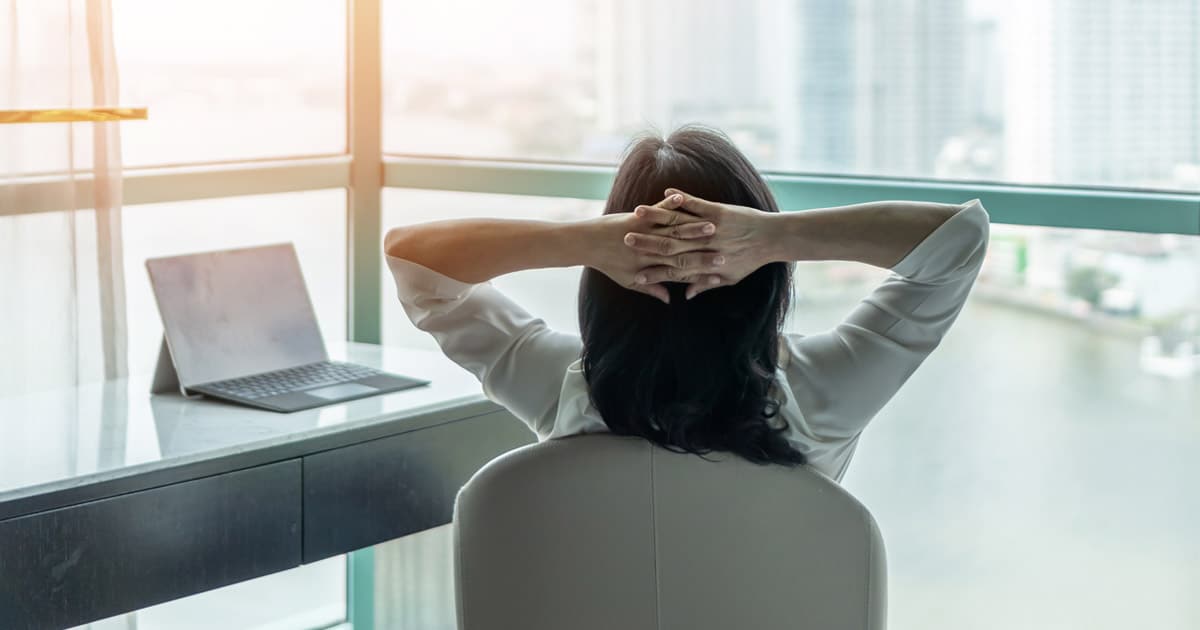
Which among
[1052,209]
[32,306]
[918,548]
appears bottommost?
[918,548]

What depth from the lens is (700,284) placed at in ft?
4.25

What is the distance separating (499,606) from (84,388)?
4.35 ft

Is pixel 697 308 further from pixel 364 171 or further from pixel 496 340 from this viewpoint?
pixel 364 171

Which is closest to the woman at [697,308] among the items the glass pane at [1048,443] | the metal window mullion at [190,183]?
the glass pane at [1048,443]

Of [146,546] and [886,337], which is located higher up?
[886,337]

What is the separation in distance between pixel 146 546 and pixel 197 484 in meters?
0.11

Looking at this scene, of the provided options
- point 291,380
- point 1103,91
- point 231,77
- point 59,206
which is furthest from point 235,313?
point 1103,91

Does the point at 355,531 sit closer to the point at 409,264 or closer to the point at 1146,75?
the point at 409,264

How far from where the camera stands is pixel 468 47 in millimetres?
2928

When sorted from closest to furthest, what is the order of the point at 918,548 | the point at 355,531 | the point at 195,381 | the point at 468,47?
the point at 355,531 → the point at 195,381 → the point at 918,548 → the point at 468,47

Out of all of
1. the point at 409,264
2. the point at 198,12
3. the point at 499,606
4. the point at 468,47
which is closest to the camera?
the point at 499,606

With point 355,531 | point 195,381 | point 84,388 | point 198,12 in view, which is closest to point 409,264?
point 355,531

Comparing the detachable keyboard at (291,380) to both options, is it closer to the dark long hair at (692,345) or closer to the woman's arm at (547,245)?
the woman's arm at (547,245)

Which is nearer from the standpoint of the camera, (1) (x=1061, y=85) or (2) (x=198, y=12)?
(1) (x=1061, y=85)
